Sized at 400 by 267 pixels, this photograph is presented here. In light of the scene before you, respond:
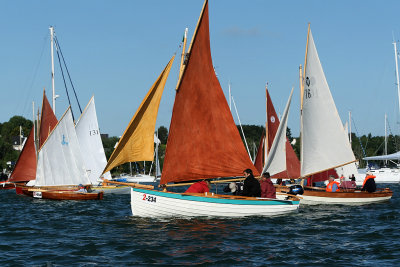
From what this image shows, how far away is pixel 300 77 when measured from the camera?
138 ft

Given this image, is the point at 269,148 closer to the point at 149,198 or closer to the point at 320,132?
the point at 320,132

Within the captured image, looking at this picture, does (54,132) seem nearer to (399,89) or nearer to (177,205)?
(177,205)

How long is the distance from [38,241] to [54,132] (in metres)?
23.9

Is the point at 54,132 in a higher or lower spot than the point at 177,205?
higher

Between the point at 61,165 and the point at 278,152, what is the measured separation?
1717 cm

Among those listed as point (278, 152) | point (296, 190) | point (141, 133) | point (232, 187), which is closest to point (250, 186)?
point (232, 187)

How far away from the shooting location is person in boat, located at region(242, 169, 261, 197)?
27.6 meters

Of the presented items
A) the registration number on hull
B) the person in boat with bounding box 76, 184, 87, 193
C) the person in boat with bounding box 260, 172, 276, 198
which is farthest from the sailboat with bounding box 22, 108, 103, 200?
the person in boat with bounding box 260, 172, 276, 198

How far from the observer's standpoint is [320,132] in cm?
3809

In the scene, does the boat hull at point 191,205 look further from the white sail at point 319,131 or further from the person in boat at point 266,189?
the white sail at point 319,131

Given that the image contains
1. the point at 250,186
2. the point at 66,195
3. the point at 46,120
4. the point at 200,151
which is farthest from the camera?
the point at 46,120

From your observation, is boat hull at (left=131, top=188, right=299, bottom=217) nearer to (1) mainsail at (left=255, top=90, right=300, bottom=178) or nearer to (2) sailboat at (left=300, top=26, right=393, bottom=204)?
(2) sailboat at (left=300, top=26, right=393, bottom=204)

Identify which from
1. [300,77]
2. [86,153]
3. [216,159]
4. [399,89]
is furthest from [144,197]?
[399,89]

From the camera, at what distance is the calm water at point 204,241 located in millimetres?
17547
